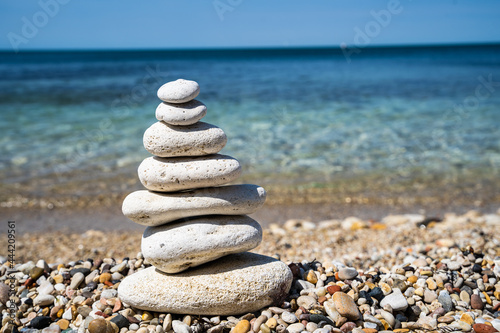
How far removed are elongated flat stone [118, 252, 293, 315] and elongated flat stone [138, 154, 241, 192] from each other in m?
0.81

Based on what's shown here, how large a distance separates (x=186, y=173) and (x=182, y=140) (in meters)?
0.30

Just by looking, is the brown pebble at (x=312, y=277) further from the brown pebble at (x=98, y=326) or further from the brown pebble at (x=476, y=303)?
the brown pebble at (x=98, y=326)

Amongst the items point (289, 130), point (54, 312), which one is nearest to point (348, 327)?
point (54, 312)

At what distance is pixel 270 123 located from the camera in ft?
49.0

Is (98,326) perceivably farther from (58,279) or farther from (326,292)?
(326,292)

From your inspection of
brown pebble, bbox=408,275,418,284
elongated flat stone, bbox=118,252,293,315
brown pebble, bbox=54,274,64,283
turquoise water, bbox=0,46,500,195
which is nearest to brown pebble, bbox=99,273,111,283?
brown pebble, bbox=54,274,64,283

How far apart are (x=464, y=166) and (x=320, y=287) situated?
7.30 metres

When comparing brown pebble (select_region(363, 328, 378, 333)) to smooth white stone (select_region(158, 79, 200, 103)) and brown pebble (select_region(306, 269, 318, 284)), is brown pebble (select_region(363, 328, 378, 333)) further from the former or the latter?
smooth white stone (select_region(158, 79, 200, 103))

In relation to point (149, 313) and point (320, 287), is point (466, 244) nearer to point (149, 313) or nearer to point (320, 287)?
point (320, 287)

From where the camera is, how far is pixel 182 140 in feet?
12.7

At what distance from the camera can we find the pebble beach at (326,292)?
3.72m

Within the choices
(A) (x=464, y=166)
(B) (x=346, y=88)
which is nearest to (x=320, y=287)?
(A) (x=464, y=166)

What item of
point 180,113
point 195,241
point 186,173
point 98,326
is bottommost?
point 98,326

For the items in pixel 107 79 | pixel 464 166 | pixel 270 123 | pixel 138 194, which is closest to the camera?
pixel 138 194
